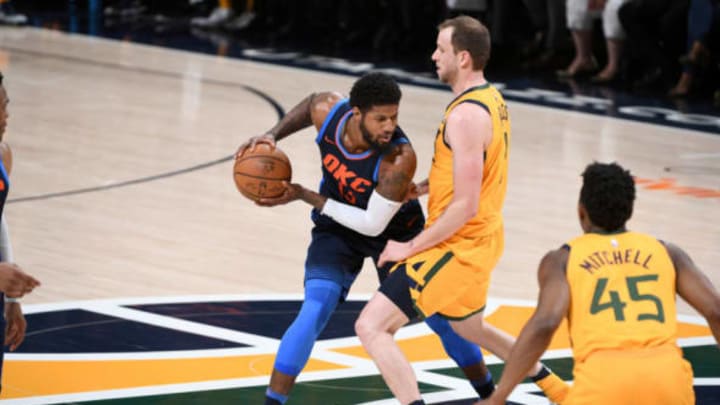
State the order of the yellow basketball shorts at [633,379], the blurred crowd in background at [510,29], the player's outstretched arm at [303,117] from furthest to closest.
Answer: the blurred crowd in background at [510,29] < the player's outstretched arm at [303,117] < the yellow basketball shorts at [633,379]

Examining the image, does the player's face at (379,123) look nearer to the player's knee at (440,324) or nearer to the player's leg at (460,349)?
the player's leg at (460,349)

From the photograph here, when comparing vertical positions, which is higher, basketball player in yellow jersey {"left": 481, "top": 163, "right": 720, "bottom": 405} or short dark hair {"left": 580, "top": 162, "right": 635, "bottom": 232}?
short dark hair {"left": 580, "top": 162, "right": 635, "bottom": 232}

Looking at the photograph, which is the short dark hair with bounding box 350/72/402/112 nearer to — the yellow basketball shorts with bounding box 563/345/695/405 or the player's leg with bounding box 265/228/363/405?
the player's leg with bounding box 265/228/363/405

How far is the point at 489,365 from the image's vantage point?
6.35 meters

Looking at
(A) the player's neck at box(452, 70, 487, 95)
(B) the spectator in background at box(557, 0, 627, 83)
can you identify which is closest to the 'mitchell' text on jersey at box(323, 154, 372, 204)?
(A) the player's neck at box(452, 70, 487, 95)

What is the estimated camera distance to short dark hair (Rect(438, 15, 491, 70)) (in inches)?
199

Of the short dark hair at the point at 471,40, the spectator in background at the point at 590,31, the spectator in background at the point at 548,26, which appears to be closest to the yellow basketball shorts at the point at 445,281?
the short dark hair at the point at 471,40

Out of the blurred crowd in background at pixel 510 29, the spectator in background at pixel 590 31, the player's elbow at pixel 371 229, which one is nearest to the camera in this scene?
the player's elbow at pixel 371 229

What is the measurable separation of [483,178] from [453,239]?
0.24 meters

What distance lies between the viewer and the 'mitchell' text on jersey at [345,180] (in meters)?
5.33

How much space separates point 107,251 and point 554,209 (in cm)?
315

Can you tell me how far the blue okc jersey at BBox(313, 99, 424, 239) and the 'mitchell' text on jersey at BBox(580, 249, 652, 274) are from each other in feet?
4.90

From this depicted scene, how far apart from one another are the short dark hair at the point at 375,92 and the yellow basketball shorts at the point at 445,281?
567 mm

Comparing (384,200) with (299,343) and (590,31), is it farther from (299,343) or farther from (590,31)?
(590,31)
